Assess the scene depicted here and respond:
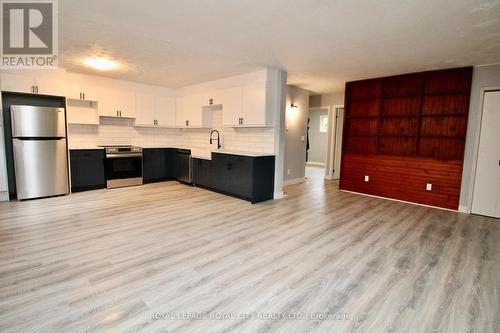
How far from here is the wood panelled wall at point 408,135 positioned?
14.9ft

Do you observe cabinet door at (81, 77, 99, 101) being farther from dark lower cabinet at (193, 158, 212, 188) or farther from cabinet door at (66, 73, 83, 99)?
dark lower cabinet at (193, 158, 212, 188)

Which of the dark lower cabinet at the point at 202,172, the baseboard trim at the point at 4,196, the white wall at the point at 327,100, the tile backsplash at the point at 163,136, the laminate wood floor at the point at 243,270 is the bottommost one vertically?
the laminate wood floor at the point at 243,270

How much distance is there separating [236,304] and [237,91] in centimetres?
422

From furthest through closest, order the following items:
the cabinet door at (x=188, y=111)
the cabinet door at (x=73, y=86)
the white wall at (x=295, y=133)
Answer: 1. the white wall at (x=295, y=133)
2. the cabinet door at (x=188, y=111)
3. the cabinet door at (x=73, y=86)

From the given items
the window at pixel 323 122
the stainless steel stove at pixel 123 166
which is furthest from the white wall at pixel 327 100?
the stainless steel stove at pixel 123 166

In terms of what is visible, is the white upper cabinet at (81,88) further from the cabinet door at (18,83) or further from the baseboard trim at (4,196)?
the baseboard trim at (4,196)

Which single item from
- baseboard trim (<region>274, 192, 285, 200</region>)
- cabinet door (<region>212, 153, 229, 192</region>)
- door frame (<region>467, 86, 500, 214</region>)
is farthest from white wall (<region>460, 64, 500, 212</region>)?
cabinet door (<region>212, 153, 229, 192</region>)

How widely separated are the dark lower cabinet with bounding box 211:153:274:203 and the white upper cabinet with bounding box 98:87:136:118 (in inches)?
99.7

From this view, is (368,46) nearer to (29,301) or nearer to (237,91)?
(237,91)

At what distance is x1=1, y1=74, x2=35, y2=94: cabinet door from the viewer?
438cm

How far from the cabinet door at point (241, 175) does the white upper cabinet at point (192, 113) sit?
6.06 feet

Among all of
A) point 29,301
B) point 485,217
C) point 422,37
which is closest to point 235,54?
point 422,37

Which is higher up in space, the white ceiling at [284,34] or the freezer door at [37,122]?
the white ceiling at [284,34]

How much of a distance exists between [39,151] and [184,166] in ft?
9.24
